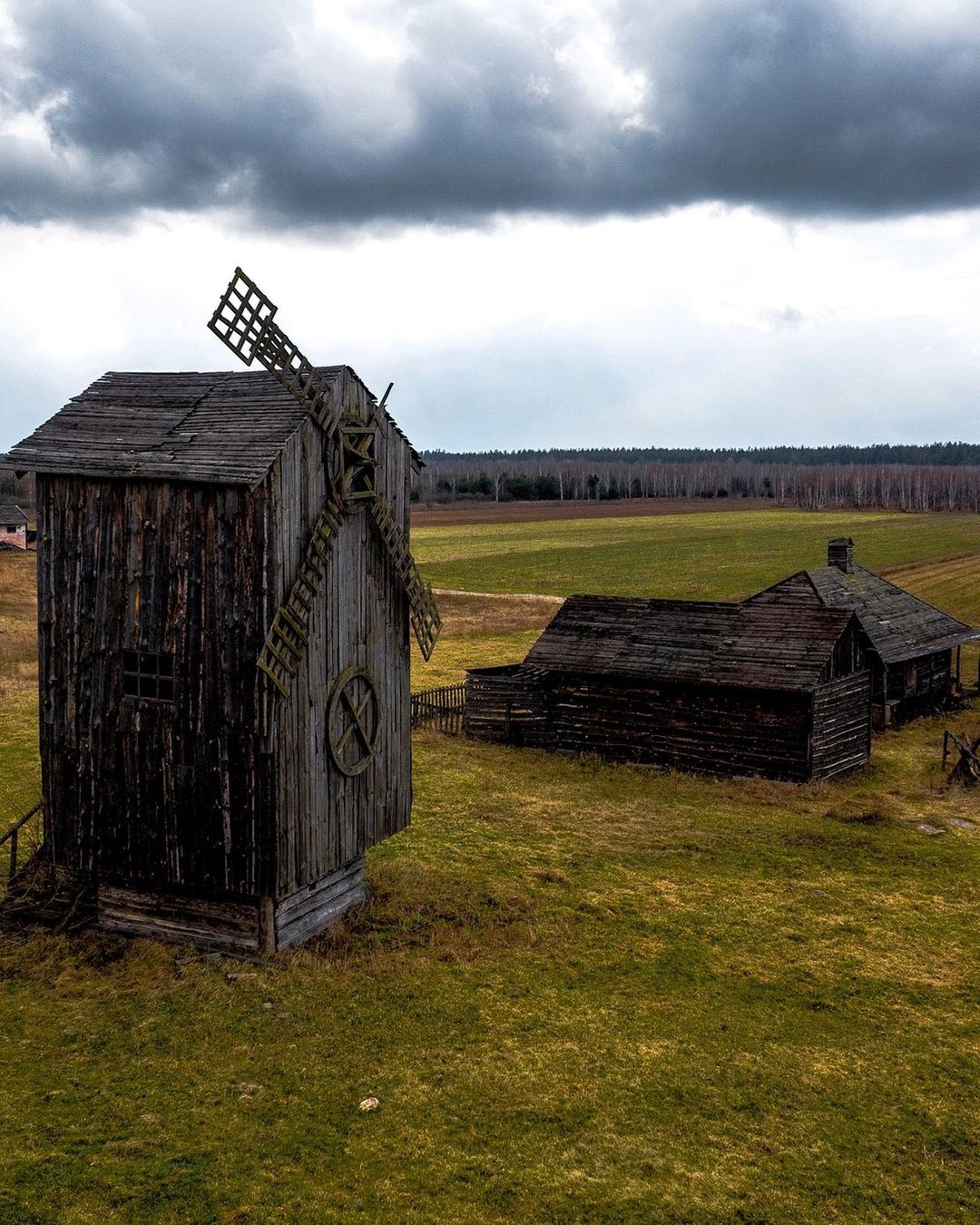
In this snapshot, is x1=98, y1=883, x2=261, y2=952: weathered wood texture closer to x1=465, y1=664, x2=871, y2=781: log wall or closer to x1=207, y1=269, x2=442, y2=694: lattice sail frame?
x1=207, y1=269, x2=442, y2=694: lattice sail frame

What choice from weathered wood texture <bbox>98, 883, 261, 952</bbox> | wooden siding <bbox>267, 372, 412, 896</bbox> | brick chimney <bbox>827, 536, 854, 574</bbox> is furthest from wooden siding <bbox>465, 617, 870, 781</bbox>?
weathered wood texture <bbox>98, 883, 261, 952</bbox>

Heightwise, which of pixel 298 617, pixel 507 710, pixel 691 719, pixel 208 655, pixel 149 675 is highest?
pixel 298 617

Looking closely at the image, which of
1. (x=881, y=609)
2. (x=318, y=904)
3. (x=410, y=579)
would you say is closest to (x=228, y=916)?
(x=318, y=904)

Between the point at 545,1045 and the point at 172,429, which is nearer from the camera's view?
the point at 545,1045

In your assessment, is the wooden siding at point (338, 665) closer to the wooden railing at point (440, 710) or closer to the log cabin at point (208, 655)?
the log cabin at point (208, 655)

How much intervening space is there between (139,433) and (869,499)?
18706cm

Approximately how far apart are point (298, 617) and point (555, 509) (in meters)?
144

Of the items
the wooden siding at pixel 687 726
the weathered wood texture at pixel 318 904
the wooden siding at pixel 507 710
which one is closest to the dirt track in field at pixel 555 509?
the wooden siding at pixel 507 710

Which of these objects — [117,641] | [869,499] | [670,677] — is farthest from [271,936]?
[869,499]

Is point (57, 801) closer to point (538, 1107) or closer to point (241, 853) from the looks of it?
point (241, 853)

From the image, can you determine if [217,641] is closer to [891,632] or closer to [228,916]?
[228,916]

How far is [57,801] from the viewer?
16859mm

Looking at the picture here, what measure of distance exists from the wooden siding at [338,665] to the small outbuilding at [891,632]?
15138 mm

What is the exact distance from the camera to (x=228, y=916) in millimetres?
16188
